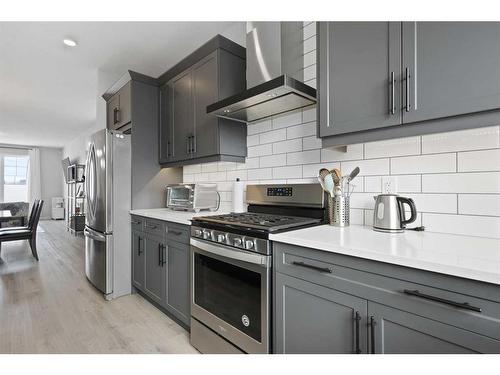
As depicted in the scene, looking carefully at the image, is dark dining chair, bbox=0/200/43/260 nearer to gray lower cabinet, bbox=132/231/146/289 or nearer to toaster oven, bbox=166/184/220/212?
gray lower cabinet, bbox=132/231/146/289

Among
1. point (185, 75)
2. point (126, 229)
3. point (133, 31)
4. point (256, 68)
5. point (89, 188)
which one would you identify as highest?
point (133, 31)

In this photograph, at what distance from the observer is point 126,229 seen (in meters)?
2.73

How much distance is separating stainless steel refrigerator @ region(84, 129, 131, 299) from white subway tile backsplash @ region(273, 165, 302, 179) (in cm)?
165

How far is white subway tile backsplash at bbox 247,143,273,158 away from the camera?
7.14 ft

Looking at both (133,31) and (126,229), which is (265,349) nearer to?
(126,229)

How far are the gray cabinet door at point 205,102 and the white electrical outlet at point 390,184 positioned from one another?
4.35ft

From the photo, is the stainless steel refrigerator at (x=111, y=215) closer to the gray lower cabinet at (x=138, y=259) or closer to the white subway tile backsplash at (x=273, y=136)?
the gray lower cabinet at (x=138, y=259)

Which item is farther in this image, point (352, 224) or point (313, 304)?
point (352, 224)

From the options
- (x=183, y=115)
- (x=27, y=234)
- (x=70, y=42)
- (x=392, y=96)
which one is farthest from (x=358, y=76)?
(x=27, y=234)

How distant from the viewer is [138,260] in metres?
2.62

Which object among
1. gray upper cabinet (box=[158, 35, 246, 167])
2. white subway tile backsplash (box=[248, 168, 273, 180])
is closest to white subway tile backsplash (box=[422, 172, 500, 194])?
white subway tile backsplash (box=[248, 168, 273, 180])

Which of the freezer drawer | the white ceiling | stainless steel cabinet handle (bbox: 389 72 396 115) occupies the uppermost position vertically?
the white ceiling

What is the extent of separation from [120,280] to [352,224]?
2.38 meters
